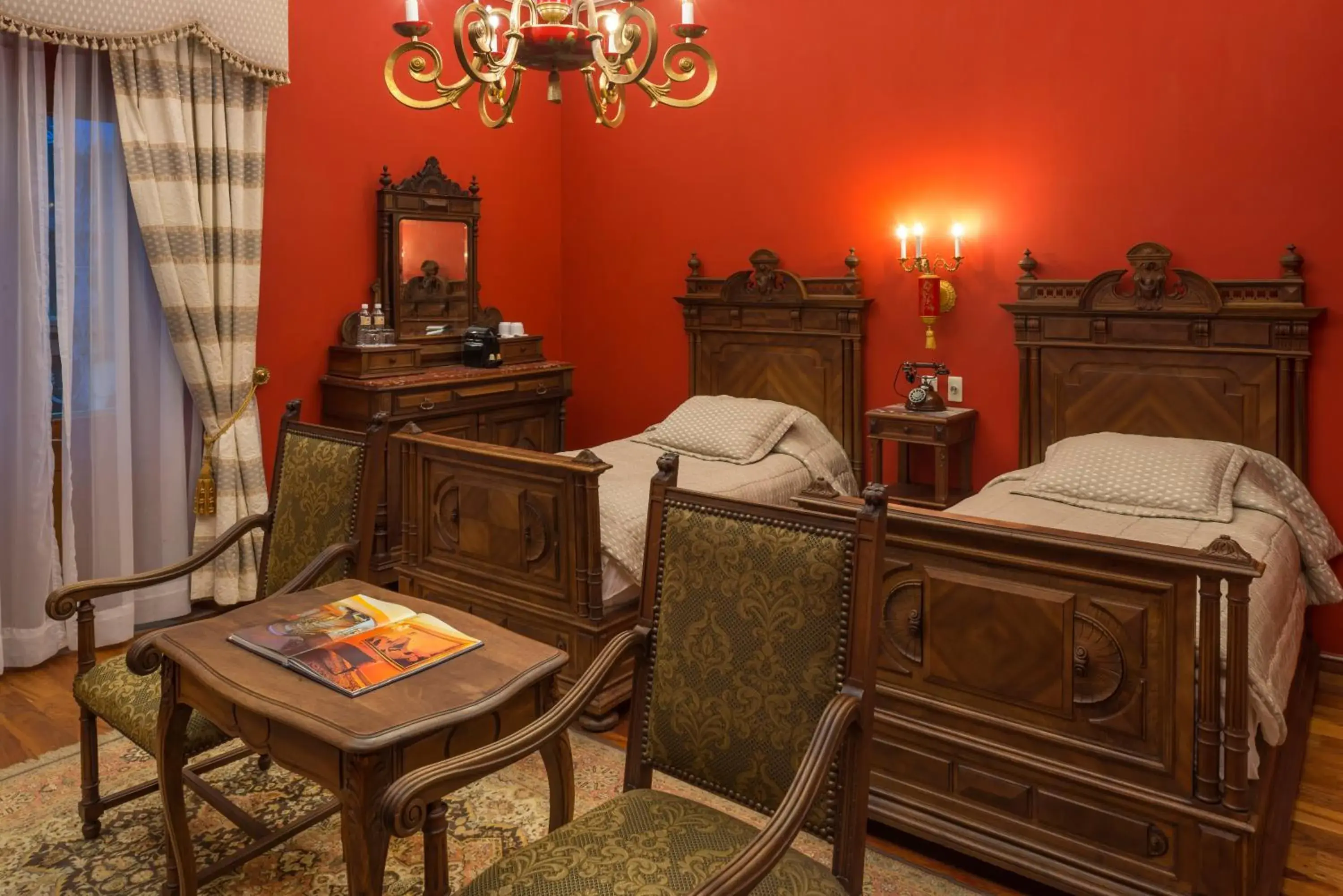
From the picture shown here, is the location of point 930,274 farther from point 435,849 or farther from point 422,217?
point 435,849

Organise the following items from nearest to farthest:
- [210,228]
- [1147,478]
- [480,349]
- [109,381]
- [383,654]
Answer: [383,654]
[1147,478]
[109,381]
[210,228]
[480,349]

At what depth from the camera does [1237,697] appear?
6.77ft

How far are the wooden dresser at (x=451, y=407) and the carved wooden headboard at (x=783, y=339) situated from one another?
30.8 inches

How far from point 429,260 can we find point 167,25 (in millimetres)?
1553

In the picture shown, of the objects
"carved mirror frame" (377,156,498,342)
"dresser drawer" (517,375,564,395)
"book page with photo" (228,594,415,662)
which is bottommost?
"book page with photo" (228,594,415,662)

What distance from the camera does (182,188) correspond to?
12.8 feet

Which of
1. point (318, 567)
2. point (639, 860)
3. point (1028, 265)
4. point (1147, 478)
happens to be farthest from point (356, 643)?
point (1028, 265)

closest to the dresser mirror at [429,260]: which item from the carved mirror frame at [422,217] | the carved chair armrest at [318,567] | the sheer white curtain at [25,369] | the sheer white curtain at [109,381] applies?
the carved mirror frame at [422,217]

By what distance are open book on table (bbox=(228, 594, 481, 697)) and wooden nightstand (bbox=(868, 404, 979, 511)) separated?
7.48 ft

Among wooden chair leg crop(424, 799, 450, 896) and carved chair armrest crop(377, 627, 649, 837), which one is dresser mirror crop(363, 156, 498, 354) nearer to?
carved chair armrest crop(377, 627, 649, 837)

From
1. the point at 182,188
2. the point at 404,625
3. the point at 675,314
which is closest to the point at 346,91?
the point at 182,188

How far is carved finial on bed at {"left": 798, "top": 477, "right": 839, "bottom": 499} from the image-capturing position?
2.54 metres

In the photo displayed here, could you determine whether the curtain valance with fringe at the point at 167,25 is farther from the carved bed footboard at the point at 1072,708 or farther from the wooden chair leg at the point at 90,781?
the carved bed footboard at the point at 1072,708

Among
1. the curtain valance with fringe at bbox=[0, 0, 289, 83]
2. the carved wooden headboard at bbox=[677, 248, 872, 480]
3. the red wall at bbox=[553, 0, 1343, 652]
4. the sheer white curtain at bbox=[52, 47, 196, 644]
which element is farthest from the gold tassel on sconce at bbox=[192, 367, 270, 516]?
the carved wooden headboard at bbox=[677, 248, 872, 480]
